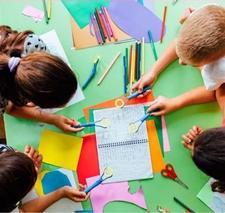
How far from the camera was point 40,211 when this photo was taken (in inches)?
48.4

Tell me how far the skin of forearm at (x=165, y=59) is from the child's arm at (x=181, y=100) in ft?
0.26

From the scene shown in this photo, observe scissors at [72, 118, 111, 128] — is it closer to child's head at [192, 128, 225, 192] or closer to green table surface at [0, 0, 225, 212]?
green table surface at [0, 0, 225, 212]

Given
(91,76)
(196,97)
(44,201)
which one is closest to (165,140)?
(196,97)

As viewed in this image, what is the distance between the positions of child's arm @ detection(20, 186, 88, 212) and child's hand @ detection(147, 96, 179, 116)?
0.31 meters

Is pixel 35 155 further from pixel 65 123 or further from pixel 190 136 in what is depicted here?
pixel 190 136

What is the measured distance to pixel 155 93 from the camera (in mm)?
1242

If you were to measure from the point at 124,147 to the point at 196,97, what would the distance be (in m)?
0.25

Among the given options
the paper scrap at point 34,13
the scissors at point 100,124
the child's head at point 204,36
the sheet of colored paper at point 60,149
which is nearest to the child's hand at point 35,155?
the sheet of colored paper at point 60,149

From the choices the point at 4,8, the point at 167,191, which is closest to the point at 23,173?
the point at 167,191

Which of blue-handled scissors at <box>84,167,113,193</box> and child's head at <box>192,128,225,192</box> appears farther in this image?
blue-handled scissors at <box>84,167,113,193</box>

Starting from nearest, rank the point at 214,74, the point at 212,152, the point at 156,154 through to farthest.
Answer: the point at 212,152 → the point at 214,74 → the point at 156,154

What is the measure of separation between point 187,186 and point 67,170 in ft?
1.15

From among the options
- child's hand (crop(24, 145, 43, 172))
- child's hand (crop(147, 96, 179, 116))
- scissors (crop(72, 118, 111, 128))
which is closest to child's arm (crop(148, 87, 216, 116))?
child's hand (crop(147, 96, 179, 116))

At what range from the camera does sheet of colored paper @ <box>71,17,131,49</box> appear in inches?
49.5
